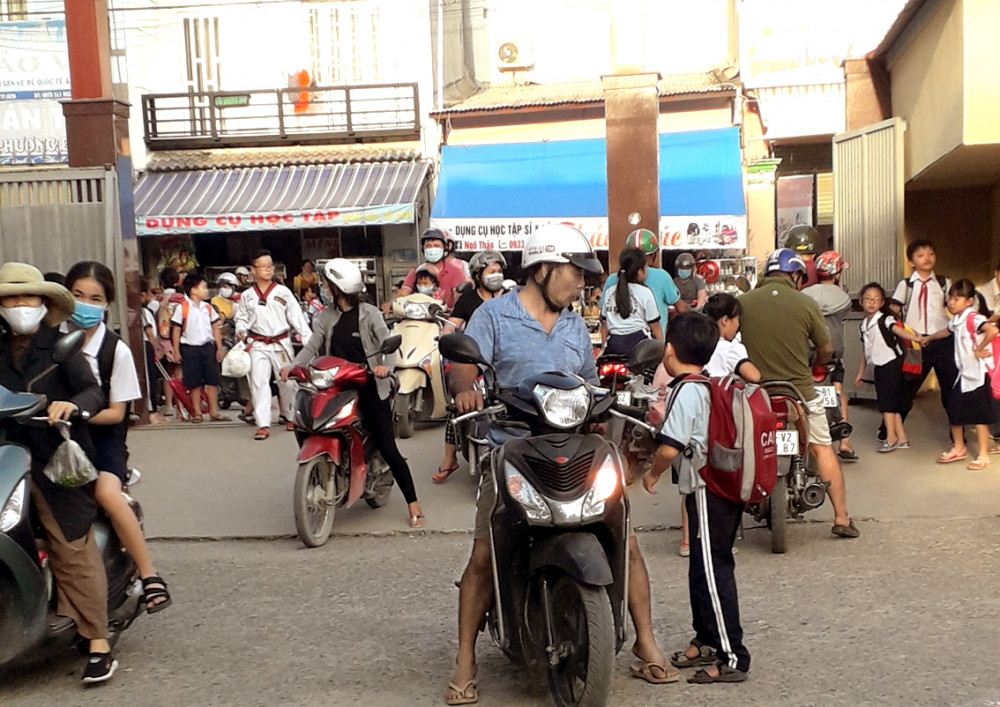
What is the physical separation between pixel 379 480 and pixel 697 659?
3413 millimetres

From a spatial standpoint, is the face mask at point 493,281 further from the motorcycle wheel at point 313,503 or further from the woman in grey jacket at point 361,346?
the motorcycle wheel at point 313,503

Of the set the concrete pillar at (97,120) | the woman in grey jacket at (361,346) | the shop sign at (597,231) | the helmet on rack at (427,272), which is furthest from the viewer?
the shop sign at (597,231)

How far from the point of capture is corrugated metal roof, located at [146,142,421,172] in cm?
2038

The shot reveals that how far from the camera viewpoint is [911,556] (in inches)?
243

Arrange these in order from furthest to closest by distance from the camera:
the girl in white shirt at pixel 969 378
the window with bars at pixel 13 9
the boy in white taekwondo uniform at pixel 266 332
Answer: the window with bars at pixel 13 9
the boy in white taekwondo uniform at pixel 266 332
the girl in white shirt at pixel 969 378

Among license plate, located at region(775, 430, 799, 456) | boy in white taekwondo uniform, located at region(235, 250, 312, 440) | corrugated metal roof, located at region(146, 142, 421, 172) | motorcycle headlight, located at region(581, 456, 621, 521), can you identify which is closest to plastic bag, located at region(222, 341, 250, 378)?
boy in white taekwondo uniform, located at region(235, 250, 312, 440)

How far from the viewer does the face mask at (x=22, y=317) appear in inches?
176

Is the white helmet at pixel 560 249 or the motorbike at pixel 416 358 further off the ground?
the white helmet at pixel 560 249

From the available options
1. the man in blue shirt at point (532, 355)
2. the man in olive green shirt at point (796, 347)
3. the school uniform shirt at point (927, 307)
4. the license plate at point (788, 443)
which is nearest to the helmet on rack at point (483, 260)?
the man in olive green shirt at point (796, 347)

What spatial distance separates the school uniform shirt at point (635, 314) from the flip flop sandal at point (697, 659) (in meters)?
4.19

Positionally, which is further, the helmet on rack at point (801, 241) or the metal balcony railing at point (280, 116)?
the metal balcony railing at point (280, 116)

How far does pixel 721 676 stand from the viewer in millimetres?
4359

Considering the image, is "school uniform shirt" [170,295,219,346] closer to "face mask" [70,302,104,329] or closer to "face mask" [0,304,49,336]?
"face mask" [70,302,104,329]

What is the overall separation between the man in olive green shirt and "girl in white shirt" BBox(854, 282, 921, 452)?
2527 mm
